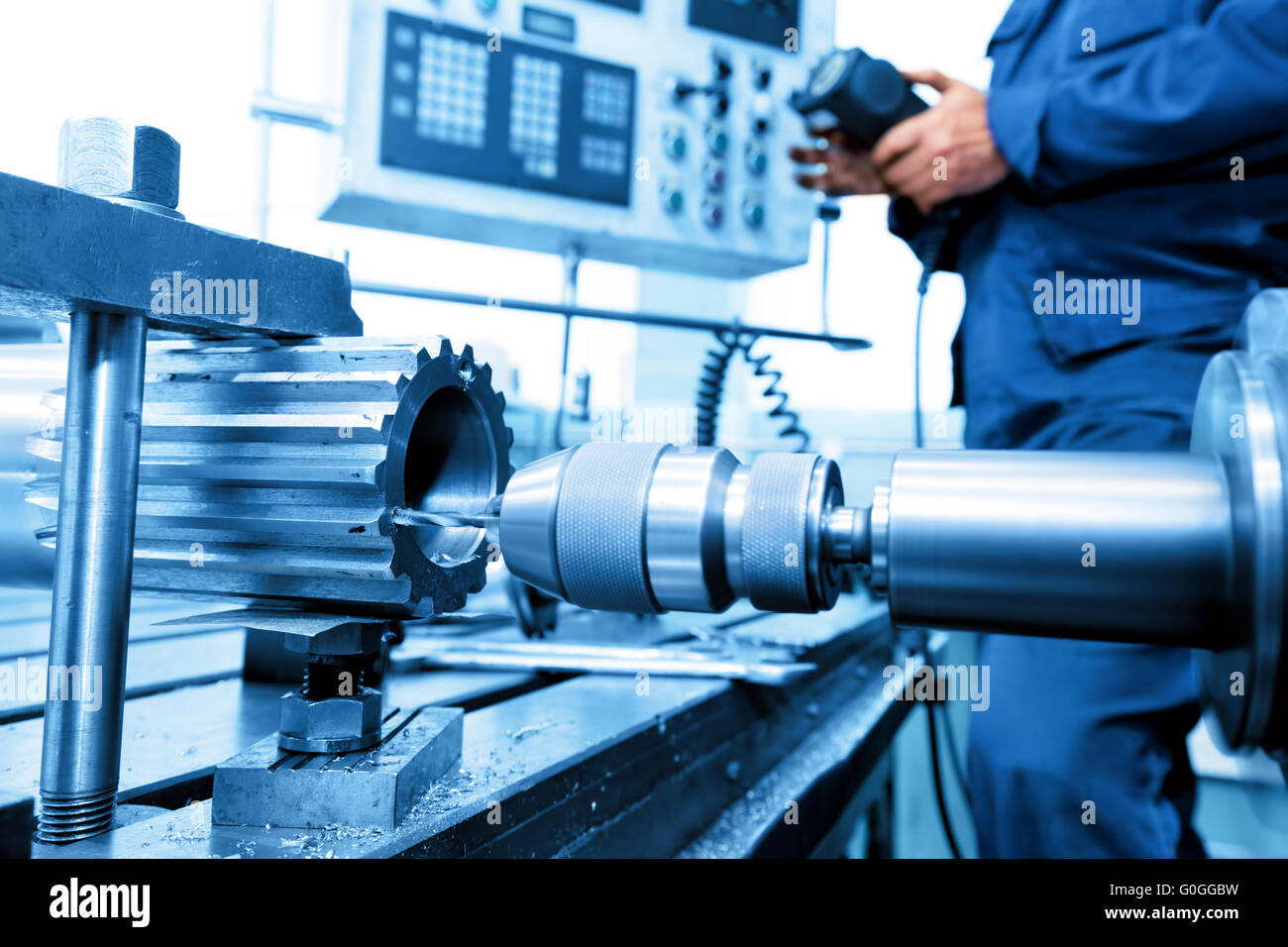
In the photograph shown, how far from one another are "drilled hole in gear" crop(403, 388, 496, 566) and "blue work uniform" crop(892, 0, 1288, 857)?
0.65 m

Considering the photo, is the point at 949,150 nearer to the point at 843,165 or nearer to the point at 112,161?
the point at 843,165

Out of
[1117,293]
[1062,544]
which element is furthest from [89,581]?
[1117,293]

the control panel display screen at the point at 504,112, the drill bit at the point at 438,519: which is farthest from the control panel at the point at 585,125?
the drill bit at the point at 438,519

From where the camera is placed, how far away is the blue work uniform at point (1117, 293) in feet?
2.64

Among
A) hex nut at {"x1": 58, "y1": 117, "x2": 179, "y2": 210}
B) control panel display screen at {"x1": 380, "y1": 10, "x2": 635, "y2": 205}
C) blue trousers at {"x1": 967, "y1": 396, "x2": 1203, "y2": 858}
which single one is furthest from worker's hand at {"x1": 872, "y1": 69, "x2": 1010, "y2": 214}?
hex nut at {"x1": 58, "y1": 117, "x2": 179, "y2": 210}

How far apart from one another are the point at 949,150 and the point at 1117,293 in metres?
0.26

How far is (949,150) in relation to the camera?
0.97 meters

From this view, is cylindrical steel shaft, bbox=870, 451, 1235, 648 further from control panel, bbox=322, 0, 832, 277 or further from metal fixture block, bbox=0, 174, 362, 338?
control panel, bbox=322, 0, 832, 277

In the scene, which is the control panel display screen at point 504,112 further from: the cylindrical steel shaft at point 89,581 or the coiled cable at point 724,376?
the cylindrical steel shaft at point 89,581

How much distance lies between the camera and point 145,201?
1.37 ft

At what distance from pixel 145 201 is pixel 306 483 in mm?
166

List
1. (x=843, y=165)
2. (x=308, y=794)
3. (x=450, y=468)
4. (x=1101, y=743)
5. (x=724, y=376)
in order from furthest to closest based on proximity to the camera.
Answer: (x=724, y=376)
(x=843, y=165)
(x=1101, y=743)
(x=450, y=468)
(x=308, y=794)
